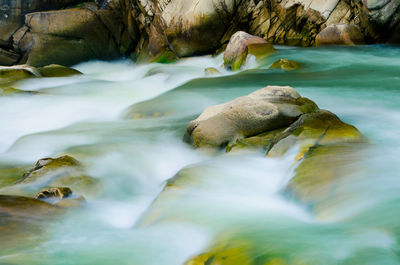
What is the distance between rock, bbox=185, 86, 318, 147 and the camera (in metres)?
5.61

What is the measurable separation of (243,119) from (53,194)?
8.23 ft

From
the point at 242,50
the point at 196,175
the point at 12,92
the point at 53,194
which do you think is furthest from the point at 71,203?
the point at 242,50

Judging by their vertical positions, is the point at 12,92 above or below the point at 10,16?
below

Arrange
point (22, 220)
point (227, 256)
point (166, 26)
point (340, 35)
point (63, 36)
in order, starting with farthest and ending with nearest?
point (63, 36)
point (166, 26)
point (340, 35)
point (22, 220)
point (227, 256)

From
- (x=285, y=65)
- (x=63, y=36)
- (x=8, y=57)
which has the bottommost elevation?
(x=8, y=57)

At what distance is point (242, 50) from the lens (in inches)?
473

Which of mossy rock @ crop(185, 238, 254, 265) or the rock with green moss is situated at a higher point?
mossy rock @ crop(185, 238, 254, 265)

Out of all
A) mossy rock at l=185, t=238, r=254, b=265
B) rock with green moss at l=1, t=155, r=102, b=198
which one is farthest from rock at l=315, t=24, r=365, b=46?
mossy rock at l=185, t=238, r=254, b=265

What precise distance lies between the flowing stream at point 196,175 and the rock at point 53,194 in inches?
10.8

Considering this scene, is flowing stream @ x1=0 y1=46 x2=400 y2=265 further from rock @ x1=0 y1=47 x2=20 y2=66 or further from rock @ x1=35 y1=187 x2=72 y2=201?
rock @ x1=0 y1=47 x2=20 y2=66

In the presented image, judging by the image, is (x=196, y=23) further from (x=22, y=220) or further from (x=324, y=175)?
(x=22, y=220)

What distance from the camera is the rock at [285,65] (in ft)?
34.9

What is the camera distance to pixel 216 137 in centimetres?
561

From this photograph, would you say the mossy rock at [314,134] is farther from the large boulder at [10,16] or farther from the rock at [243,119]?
the large boulder at [10,16]
